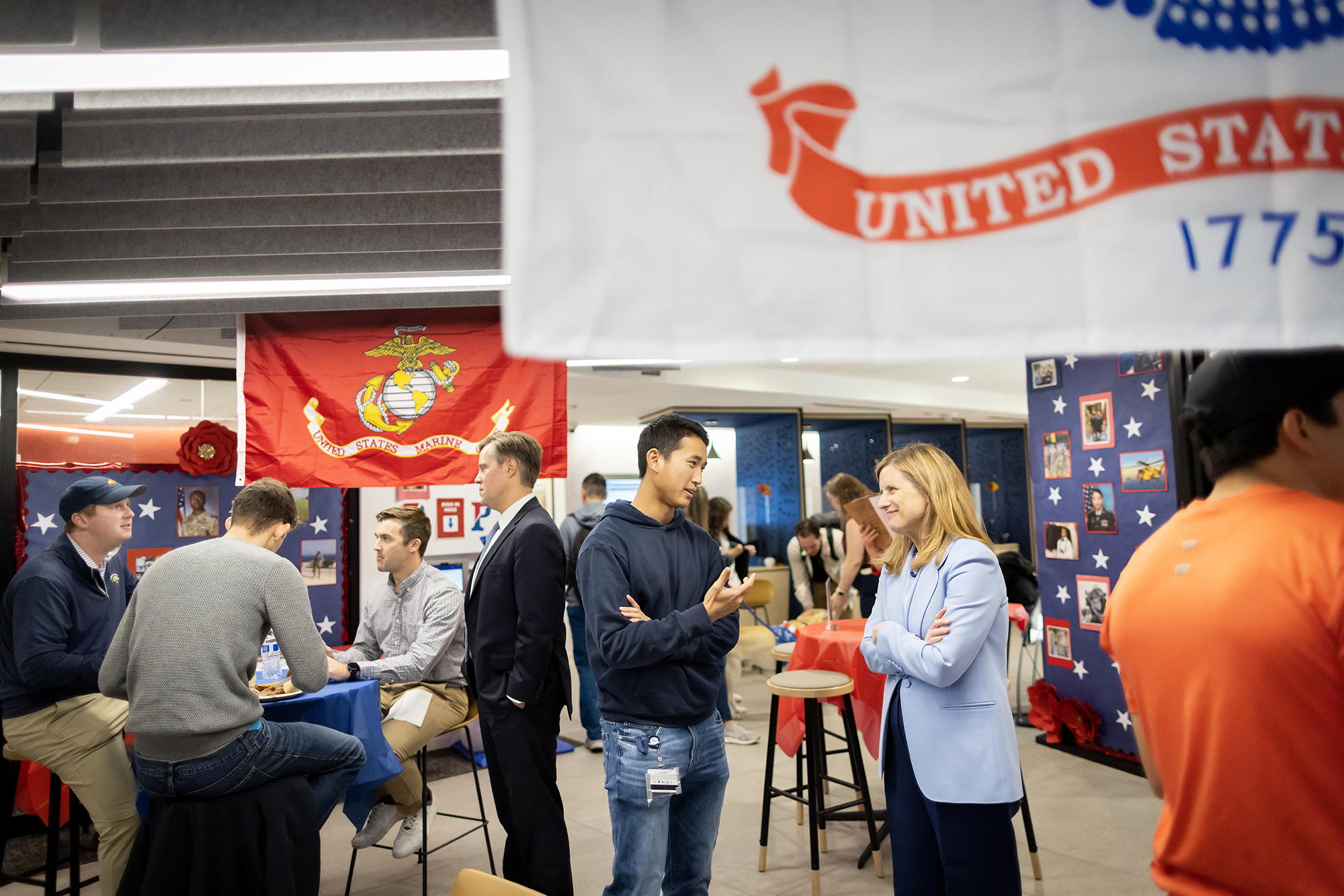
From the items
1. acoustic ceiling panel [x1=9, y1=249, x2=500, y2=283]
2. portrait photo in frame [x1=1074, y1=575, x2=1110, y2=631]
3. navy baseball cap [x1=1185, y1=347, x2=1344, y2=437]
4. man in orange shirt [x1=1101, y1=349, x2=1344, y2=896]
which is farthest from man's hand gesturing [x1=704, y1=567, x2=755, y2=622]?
portrait photo in frame [x1=1074, y1=575, x2=1110, y2=631]

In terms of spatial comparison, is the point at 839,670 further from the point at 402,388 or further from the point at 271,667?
the point at 402,388

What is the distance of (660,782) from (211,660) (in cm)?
142

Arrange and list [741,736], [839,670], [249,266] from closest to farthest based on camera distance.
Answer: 1. [249,266]
2. [839,670]
3. [741,736]

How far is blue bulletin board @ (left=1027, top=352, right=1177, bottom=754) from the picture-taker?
4551 millimetres

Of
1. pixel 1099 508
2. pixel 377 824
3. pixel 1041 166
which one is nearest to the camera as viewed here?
pixel 1041 166

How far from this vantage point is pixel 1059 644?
512 cm

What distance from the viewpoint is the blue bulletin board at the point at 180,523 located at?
4.52 meters

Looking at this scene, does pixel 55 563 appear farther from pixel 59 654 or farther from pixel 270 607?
pixel 270 607

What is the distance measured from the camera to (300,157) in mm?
2506

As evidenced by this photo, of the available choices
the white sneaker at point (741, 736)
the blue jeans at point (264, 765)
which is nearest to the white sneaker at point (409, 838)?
the blue jeans at point (264, 765)

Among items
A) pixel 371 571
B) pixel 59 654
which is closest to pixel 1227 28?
pixel 59 654

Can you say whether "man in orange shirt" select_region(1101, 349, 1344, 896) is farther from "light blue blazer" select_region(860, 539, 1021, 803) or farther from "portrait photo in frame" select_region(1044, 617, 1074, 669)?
"portrait photo in frame" select_region(1044, 617, 1074, 669)

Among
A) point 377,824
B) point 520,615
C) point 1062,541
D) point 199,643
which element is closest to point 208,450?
point 377,824

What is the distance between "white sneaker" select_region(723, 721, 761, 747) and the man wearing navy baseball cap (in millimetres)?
3538
